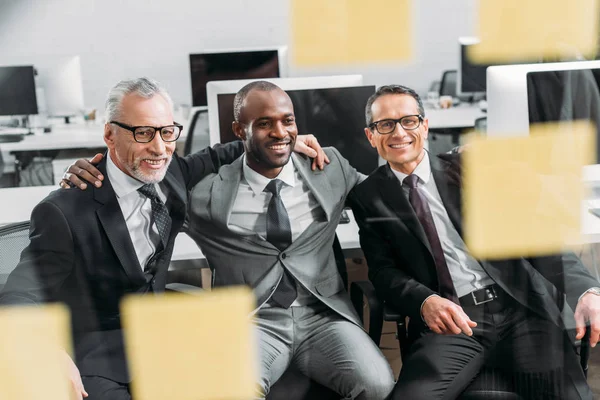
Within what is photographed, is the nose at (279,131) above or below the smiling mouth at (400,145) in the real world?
above

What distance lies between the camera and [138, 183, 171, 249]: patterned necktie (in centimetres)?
145

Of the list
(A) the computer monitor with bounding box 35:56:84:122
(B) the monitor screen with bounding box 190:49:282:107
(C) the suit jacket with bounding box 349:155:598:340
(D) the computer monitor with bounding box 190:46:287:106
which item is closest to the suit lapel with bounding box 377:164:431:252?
(C) the suit jacket with bounding box 349:155:598:340

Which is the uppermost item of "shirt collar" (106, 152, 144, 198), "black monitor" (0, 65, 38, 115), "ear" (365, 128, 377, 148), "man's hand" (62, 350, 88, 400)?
"black monitor" (0, 65, 38, 115)

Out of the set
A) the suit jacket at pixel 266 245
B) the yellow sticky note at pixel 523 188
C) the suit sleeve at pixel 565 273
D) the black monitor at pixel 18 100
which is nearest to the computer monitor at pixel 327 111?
the suit jacket at pixel 266 245

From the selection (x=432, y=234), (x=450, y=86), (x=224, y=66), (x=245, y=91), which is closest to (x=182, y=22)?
(x=245, y=91)

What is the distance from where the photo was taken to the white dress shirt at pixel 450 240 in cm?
163

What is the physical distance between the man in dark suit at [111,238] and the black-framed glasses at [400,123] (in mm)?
501

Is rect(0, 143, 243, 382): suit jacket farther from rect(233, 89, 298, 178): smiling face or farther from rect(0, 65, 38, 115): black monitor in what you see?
rect(0, 65, 38, 115): black monitor

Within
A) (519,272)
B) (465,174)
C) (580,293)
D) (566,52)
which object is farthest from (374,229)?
(566,52)

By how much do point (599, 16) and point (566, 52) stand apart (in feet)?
0.40

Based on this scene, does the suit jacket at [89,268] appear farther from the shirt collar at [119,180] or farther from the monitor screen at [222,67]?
the monitor screen at [222,67]

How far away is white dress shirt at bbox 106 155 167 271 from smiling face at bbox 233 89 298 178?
232 mm

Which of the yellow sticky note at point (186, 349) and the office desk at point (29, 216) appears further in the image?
the office desk at point (29, 216)

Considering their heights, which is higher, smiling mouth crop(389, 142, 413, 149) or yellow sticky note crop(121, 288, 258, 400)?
smiling mouth crop(389, 142, 413, 149)
